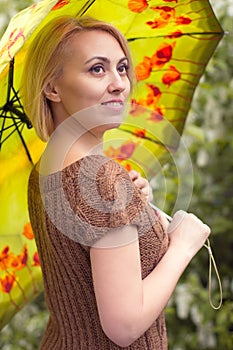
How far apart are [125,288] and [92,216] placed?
0.15 meters

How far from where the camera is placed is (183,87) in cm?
242

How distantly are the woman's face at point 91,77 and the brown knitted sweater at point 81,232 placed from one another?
128 millimetres

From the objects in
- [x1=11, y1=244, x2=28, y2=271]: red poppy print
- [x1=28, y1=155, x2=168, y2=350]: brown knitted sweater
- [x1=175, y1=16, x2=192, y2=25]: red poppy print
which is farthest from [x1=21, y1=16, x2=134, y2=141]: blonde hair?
[x1=11, y1=244, x2=28, y2=271]: red poppy print

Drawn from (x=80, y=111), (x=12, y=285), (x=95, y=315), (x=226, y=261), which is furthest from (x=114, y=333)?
(x=226, y=261)

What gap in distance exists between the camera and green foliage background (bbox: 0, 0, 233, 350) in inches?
138

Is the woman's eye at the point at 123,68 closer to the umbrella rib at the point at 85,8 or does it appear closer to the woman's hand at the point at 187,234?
the umbrella rib at the point at 85,8

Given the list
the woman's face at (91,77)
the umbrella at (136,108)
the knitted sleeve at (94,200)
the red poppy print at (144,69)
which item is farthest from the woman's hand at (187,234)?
the red poppy print at (144,69)

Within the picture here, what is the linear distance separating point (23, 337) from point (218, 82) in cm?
140

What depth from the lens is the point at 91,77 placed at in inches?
67.7

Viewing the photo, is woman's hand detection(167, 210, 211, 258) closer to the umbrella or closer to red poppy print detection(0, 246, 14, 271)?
the umbrella

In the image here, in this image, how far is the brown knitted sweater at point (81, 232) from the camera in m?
1.62

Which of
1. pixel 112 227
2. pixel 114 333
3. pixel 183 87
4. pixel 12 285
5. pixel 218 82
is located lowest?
pixel 218 82

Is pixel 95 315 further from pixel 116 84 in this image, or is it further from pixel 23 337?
pixel 23 337

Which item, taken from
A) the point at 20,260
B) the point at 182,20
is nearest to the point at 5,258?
the point at 20,260
